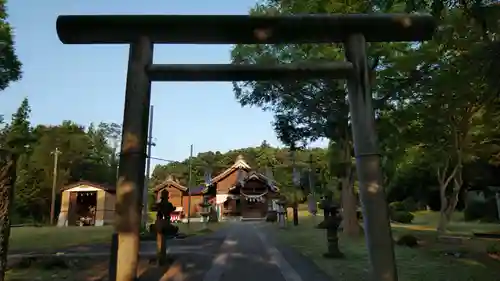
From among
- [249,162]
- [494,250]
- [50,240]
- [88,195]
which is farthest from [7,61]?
[249,162]

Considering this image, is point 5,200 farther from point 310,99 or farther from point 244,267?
point 310,99

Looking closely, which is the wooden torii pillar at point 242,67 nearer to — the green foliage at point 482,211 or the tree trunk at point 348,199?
the tree trunk at point 348,199

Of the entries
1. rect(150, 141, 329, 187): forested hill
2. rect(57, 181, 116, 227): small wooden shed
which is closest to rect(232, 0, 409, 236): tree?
rect(57, 181, 116, 227): small wooden shed

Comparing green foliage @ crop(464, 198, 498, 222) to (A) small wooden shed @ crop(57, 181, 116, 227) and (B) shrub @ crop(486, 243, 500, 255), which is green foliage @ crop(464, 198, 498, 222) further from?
(A) small wooden shed @ crop(57, 181, 116, 227)

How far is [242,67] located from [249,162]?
5848cm

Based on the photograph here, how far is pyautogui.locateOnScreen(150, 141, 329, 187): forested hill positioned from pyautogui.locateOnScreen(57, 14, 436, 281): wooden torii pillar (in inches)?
1731

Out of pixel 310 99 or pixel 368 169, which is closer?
pixel 368 169

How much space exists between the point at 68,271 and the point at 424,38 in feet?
27.1

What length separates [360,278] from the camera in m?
7.19

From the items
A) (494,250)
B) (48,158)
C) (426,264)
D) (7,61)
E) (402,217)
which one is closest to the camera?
(426,264)

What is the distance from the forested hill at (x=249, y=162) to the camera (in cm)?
5369

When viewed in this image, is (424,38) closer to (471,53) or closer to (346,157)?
(471,53)

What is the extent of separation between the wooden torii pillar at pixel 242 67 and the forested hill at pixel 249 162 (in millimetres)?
43970

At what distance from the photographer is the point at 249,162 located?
6250cm
